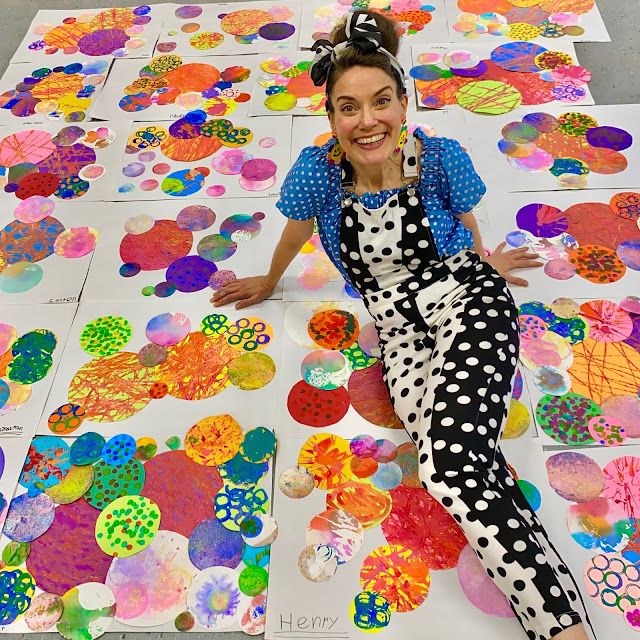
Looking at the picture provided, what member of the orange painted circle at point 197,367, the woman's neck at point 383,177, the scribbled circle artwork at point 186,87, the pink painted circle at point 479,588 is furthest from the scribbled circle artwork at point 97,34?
the pink painted circle at point 479,588

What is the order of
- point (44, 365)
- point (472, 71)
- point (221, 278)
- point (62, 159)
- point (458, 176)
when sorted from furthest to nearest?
point (472, 71) → point (62, 159) → point (221, 278) → point (44, 365) → point (458, 176)

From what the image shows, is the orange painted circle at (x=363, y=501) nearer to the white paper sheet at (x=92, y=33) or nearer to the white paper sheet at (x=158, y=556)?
the white paper sheet at (x=158, y=556)

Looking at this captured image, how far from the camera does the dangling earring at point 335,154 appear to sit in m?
0.98

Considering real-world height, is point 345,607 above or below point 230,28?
below

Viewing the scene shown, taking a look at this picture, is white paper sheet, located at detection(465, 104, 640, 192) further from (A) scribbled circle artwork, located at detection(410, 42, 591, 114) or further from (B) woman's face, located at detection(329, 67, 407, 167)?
(B) woman's face, located at detection(329, 67, 407, 167)

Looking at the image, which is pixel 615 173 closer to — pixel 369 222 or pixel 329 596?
pixel 369 222

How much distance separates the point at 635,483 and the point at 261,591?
596mm

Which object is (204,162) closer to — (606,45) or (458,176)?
(458,176)

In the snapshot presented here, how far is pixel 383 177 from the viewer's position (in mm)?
990

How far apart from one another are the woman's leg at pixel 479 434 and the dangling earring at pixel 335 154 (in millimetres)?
289

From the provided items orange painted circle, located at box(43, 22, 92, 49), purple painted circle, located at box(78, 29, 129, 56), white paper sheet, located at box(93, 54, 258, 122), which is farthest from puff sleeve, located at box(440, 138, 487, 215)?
orange painted circle, located at box(43, 22, 92, 49)

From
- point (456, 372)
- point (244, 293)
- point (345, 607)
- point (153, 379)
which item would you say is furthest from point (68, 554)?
point (456, 372)

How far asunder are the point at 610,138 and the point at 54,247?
128 cm

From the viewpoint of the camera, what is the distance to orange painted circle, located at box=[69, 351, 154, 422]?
44.3 inches
